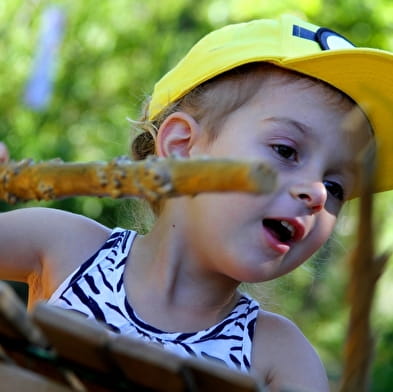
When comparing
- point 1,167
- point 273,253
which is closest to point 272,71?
point 273,253

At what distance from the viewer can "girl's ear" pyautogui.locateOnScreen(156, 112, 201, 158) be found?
2.18 metres

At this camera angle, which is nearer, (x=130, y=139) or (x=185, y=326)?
(x=185, y=326)

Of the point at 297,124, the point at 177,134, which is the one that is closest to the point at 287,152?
the point at 297,124

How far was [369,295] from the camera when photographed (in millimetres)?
1066

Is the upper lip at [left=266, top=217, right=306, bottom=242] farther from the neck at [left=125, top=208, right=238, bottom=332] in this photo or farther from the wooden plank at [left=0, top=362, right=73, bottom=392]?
the wooden plank at [left=0, top=362, right=73, bottom=392]

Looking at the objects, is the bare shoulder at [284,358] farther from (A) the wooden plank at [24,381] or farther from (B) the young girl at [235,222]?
(A) the wooden plank at [24,381]

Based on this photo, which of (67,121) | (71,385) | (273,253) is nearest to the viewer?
(71,385)

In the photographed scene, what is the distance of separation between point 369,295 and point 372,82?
1.13 m

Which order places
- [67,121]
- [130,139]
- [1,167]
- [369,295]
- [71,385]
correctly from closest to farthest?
[369,295] < [71,385] < [1,167] < [130,139] < [67,121]

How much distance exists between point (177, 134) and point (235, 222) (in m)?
0.37

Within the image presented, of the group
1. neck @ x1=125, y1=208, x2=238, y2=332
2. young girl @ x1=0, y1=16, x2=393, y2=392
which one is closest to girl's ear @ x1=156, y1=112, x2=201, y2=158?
young girl @ x1=0, y1=16, x2=393, y2=392

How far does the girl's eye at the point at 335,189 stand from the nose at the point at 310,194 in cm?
11

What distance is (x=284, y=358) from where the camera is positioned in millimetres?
2090

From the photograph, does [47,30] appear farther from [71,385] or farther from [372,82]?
[71,385]
